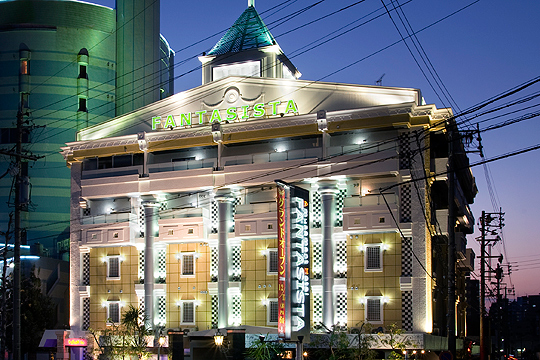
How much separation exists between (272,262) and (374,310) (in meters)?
7.55

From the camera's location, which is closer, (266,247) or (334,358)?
(334,358)

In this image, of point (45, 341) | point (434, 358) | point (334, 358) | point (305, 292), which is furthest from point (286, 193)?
point (45, 341)

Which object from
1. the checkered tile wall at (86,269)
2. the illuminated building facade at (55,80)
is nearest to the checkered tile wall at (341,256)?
the checkered tile wall at (86,269)

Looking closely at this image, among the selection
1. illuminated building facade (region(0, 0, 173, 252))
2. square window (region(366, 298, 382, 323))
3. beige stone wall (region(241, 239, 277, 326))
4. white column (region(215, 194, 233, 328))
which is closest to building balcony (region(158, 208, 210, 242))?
white column (region(215, 194, 233, 328))

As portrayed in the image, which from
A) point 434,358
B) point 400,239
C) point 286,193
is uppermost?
point 286,193

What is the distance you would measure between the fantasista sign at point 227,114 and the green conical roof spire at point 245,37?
20.0ft

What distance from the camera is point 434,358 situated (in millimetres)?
45969

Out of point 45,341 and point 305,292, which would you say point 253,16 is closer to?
point 305,292

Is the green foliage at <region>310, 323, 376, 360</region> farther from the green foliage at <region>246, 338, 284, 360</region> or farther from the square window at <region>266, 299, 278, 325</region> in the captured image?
the square window at <region>266, 299, 278, 325</region>

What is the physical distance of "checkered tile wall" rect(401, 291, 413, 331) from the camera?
4466 cm

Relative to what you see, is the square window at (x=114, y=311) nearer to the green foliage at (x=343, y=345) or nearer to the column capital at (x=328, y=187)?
the green foliage at (x=343, y=345)

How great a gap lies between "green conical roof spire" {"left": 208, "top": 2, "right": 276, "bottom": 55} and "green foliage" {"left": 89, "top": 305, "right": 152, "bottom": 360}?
20.6 m

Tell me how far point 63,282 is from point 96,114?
1756 centimetres

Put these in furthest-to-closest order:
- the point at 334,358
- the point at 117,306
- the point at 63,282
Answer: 1. the point at 63,282
2. the point at 117,306
3. the point at 334,358
